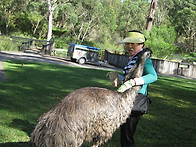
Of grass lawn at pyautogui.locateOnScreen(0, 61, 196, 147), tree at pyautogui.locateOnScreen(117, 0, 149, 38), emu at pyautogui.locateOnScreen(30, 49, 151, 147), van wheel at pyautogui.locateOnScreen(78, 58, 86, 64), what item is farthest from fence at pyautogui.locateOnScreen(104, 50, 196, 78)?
tree at pyautogui.locateOnScreen(117, 0, 149, 38)

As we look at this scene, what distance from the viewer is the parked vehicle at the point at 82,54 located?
33719 mm

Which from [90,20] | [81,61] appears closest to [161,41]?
[81,61]

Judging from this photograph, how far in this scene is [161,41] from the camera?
3606 cm

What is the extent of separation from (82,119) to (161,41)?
34574 millimetres

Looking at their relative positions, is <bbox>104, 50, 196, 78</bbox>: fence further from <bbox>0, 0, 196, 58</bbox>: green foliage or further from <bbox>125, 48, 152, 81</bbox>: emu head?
<bbox>125, 48, 152, 81</bbox>: emu head

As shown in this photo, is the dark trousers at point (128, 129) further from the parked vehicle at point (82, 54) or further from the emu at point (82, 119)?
the parked vehicle at point (82, 54)

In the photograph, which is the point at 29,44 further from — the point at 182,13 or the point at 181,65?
the point at 182,13

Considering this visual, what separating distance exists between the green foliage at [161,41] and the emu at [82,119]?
110 ft

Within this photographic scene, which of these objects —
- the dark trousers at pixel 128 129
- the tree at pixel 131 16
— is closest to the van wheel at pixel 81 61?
the dark trousers at pixel 128 129

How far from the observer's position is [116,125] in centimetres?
302

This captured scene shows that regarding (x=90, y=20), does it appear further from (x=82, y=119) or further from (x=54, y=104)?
(x=82, y=119)

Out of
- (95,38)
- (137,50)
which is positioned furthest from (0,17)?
(137,50)

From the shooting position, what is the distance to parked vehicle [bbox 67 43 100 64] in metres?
33.7

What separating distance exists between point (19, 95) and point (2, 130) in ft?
13.2
